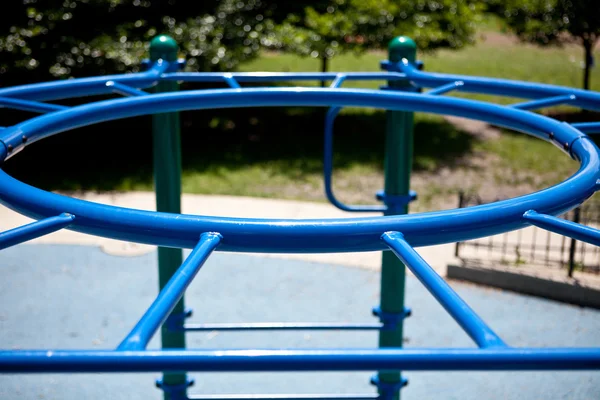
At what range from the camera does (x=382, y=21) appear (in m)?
9.90

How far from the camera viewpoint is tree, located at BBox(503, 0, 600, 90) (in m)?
10.2

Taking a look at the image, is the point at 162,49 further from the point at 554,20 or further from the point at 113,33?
the point at 554,20

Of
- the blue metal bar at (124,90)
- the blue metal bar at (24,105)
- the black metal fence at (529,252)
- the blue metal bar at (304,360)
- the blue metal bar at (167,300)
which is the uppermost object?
the blue metal bar at (124,90)

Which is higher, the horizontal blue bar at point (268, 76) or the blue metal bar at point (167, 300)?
the horizontal blue bar at point (268, 76)

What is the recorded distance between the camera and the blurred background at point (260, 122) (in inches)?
353

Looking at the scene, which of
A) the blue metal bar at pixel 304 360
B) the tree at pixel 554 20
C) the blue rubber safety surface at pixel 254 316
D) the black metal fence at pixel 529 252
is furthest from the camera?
the tree at pixel 554 20

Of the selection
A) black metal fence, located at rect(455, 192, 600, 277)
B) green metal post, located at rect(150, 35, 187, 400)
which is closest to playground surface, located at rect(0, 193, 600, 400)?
black metal fence, located at rect(455, 192, 600, 277)

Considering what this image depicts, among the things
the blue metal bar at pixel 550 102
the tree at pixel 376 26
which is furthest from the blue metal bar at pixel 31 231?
the tree at pixel 376 26

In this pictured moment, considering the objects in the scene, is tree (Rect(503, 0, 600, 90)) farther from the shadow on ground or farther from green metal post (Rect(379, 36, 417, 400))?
green metal post (Rect(379, 36, 417, 400))

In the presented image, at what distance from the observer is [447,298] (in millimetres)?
1509

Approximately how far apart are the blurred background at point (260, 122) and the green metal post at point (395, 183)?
14.7 feet

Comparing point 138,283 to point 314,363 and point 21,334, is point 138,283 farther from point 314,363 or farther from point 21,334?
point 314,363

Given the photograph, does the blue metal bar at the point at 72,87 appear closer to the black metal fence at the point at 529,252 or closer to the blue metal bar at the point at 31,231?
the blue metal bar at the point at 31,231

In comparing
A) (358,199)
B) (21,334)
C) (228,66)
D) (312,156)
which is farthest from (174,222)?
(312,156)
